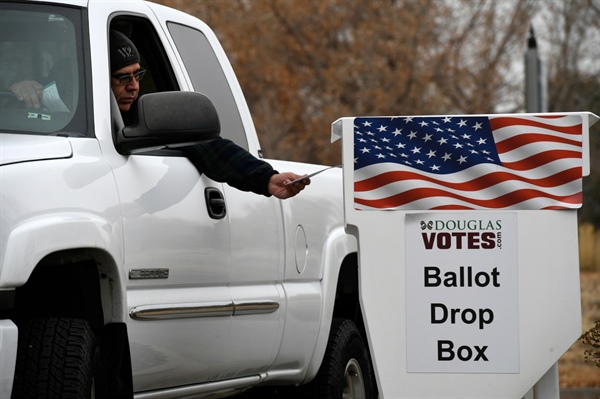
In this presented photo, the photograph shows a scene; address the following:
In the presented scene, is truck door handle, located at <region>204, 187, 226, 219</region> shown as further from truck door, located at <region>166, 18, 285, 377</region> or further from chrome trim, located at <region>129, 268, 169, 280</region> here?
chrome trim, located at <region>129, 268, 169, 280</region>

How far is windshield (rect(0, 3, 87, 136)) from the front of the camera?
201 inches

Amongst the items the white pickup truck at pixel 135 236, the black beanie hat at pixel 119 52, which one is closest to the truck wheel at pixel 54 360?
the white pickup truck at pixel 135 236

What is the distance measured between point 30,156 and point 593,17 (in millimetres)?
27616

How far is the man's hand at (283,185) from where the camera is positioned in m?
5.83

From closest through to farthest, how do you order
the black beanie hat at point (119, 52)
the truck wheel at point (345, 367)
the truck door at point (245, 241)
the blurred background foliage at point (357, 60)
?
the black beanie hat at point (119, 52)
the truck door at point (245, 241)
the truck wheel at point (345, 367)
the blurred background foliage at point (357, 60)

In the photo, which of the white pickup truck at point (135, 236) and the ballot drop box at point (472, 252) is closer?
the white pickup truck at point (135, 236)

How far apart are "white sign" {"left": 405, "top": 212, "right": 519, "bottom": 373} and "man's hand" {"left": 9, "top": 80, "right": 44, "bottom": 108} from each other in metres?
1.66

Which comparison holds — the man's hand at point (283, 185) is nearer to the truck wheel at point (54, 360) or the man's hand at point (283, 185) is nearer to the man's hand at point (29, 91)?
the man's hand at point (29, 91)

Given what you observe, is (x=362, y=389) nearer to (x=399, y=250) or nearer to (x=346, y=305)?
(x=346, y=305)

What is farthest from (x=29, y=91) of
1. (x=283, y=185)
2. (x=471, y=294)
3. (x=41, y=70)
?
(x=471, y=294)

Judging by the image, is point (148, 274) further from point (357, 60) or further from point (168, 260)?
point (357, 60)

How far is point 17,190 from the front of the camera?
14.6 ft

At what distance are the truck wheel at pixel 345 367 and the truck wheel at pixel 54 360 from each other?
2309mm

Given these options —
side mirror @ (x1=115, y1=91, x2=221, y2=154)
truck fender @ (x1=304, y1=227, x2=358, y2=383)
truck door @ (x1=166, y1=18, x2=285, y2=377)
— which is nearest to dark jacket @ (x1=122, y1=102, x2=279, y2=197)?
truck door @ (x1=166, y1=18, x2=285, y2=377)
